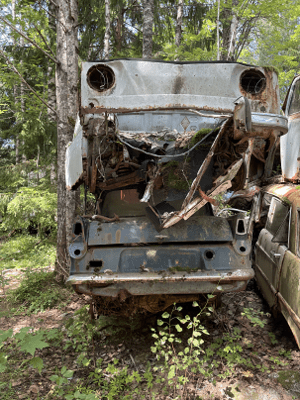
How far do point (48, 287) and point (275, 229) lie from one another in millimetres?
4032

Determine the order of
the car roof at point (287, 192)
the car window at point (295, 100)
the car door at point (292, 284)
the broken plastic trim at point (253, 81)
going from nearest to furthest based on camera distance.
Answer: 1. the car door at point (292, 284)
2. the broken plastic trim at point (253, 81)
3. the car roof at point (287, 192)
4. the car window at point (295, 100)

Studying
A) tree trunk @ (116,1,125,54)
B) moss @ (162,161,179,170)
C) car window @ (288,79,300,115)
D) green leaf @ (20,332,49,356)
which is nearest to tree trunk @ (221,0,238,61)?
tree trunk @ (116,1,125,54)

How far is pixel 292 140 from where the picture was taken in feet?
18.6

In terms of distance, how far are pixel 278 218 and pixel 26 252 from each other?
6672 millimetres

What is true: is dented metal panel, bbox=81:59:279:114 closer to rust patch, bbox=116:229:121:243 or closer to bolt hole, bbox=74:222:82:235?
bolt hole, bbox=74:222:82:235

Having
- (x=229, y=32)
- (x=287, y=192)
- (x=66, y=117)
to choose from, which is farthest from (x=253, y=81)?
(x=229, y=32)

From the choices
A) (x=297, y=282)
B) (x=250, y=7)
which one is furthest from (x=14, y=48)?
(x=297, y=282)

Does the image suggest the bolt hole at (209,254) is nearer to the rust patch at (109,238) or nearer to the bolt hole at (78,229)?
the rust patch at (109,238)

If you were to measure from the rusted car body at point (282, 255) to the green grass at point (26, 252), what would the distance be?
15.9 feet

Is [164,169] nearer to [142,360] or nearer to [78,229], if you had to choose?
[78,229]

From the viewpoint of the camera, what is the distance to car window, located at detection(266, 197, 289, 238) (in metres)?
4.08

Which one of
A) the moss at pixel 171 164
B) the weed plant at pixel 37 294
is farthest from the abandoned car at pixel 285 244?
the weed plant at pixel 37 294

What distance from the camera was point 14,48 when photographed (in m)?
11.4

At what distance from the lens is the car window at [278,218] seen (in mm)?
4078
